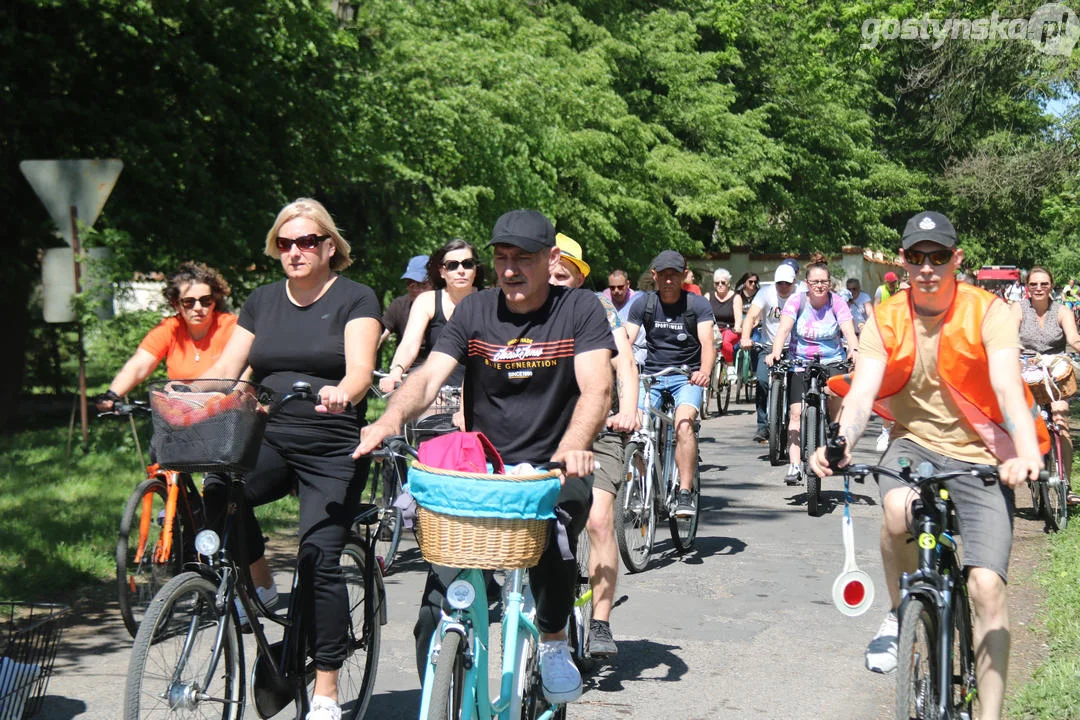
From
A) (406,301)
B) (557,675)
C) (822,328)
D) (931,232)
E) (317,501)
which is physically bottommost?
(557,675)

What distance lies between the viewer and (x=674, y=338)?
30.7ft

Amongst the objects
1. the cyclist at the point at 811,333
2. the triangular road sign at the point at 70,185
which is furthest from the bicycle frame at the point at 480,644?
the cyclist at the point at 811,333

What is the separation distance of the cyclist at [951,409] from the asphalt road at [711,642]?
1.22 m

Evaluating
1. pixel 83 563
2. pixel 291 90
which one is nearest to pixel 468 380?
pixel 83 563

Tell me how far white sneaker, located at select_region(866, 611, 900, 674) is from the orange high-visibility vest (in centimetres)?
72

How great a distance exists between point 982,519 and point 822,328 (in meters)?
7.62

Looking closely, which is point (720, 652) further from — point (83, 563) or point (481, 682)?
point (83, 563)

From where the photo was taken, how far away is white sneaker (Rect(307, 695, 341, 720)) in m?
4.50

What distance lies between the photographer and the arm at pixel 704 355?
9.07 metres

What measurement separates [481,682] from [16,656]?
1863 mm

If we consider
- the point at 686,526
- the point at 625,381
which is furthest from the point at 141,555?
the point at 686,526

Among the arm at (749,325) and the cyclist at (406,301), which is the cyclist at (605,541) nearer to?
the cyclist at (406,301)

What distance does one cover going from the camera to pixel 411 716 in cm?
537

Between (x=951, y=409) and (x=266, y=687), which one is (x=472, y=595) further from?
(x=951, y=409)
